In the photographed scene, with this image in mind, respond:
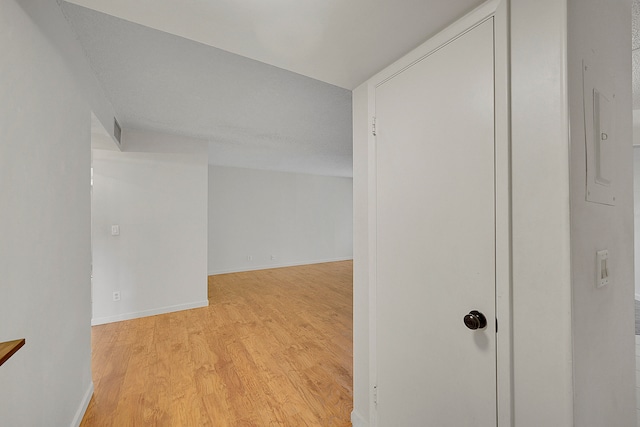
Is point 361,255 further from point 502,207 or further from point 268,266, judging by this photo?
point 268,266

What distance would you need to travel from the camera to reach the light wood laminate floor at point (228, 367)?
167cm

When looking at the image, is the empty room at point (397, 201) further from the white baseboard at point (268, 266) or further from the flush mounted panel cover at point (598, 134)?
the white baseboard at point (268, 266)

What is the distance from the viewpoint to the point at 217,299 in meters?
3.95

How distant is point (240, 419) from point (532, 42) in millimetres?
2360

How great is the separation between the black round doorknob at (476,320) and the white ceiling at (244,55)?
1.16 meters

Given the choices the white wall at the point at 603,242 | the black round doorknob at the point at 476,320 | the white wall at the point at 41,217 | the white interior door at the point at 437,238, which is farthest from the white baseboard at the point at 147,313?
the white wall at the point at 603,242

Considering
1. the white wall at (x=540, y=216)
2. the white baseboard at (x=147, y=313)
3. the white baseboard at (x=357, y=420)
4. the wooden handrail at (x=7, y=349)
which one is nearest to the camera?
the wooden handrail at (x=7, y=349)

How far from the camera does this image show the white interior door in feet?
3.06

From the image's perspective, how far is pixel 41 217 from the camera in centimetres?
109

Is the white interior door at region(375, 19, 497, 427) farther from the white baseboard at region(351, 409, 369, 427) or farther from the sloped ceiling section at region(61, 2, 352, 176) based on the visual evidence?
the sloped ceiling section at region(61, 2, 352, 176)

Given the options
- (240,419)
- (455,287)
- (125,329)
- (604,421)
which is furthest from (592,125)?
(125,329)

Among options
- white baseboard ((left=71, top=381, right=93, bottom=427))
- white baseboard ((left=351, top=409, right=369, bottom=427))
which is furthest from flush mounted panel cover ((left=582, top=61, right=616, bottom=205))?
white baseboard ((left=71, top=381, right=93, bottom=427))

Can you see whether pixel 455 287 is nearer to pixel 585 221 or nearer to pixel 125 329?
pixel 585 221

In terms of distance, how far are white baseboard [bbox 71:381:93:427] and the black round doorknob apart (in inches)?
86.6
